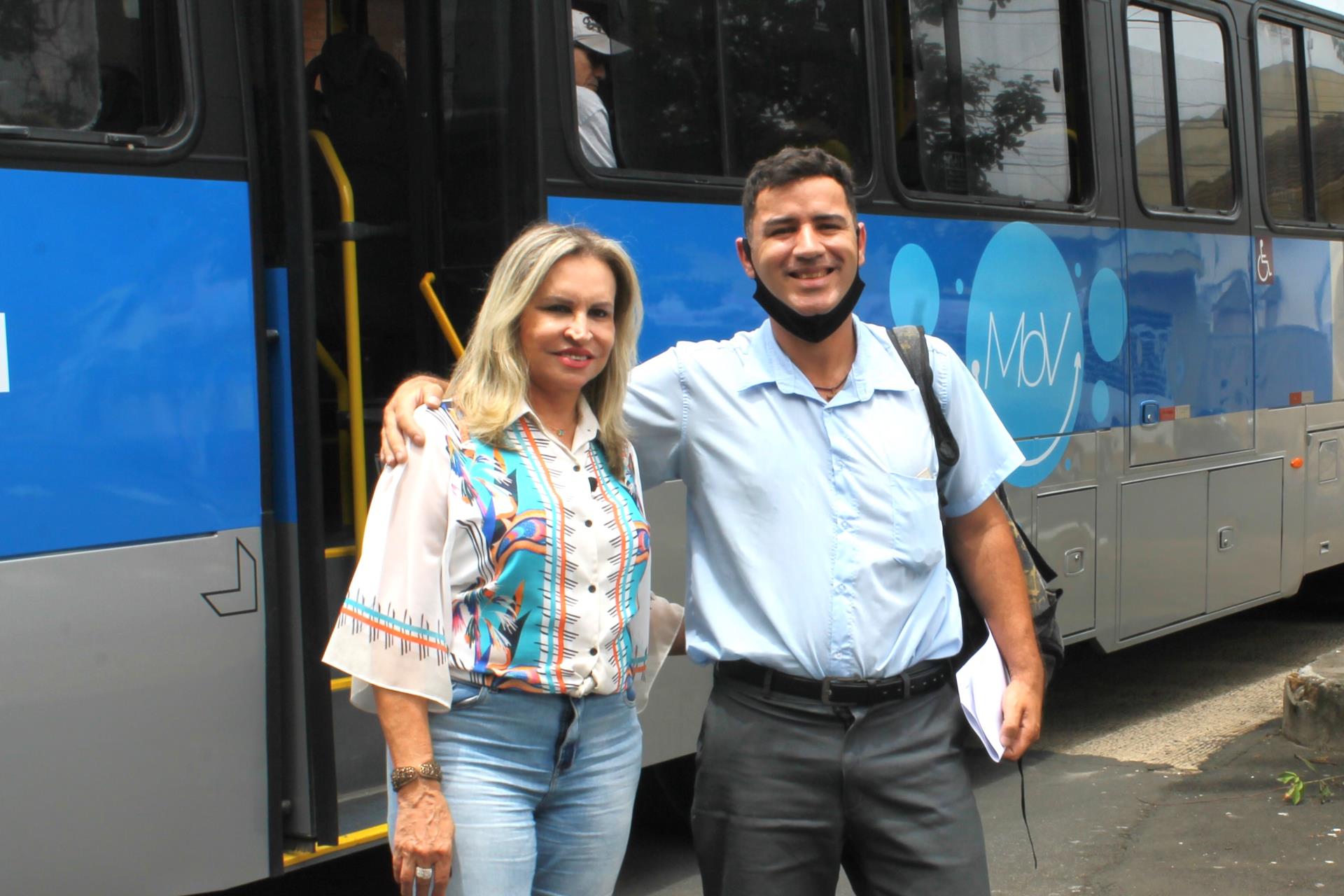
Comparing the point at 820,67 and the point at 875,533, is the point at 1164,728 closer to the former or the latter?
the point at 820,67

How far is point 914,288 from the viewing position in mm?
5129

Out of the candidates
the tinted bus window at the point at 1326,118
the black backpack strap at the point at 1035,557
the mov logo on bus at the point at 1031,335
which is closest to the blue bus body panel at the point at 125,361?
the black backpack strap at the point at 1035,557

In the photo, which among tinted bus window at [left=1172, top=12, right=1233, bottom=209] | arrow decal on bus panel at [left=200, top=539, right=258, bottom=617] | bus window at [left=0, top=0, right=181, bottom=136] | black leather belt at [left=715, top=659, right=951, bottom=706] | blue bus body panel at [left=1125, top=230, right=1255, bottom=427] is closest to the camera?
black leather belt at [left=715, top=659, right=951, bottom=706]

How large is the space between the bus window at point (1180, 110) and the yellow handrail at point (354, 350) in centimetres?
374

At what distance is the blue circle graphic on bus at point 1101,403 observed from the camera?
598 centimetres

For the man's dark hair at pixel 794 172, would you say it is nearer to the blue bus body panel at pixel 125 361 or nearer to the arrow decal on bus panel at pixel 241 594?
the blue bus body panel at pixel 125 361

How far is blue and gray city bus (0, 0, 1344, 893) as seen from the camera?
3.20m

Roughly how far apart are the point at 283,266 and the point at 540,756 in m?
1.73

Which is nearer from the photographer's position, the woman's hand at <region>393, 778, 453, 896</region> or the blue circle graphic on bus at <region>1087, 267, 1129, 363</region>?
the woman's hand at <region>393, 778, 453, 896</region>

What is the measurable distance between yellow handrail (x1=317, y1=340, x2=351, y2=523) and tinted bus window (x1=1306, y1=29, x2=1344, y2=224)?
5.53 meters

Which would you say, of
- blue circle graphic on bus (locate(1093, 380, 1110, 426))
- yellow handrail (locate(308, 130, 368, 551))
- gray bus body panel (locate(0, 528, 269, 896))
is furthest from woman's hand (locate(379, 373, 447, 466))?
blue circle graphic on bus (locate(1093, 380, 1110, 426))

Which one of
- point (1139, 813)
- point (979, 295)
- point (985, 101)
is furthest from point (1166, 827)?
point (985, 101)

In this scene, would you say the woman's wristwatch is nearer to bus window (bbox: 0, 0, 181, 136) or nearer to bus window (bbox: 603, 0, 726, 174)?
bus window (bbox: 0, 0, 181, 136)

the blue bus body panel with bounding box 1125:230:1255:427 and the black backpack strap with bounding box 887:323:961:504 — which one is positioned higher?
the blue bus body panel with bounding box 1125:230:1255:427
